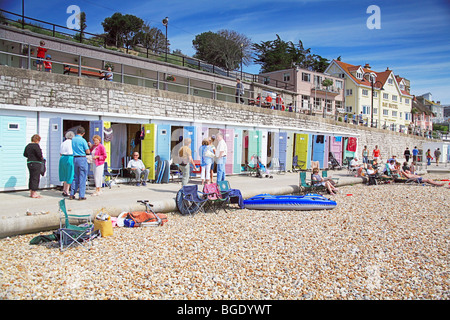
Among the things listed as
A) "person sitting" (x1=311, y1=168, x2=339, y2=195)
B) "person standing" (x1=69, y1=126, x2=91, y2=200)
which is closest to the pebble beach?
"person standing" (x1=69, y1=126, x2=91, y2=200)

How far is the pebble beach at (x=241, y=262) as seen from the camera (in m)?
4.20

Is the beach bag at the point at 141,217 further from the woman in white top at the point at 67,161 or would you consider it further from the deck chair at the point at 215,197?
the woman in white top at the point at 67,161

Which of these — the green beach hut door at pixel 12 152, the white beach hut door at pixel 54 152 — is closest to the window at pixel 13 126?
the green beach hut door at pixel 12 152

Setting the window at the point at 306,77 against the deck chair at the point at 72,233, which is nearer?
the deck chair at the point at 72,233

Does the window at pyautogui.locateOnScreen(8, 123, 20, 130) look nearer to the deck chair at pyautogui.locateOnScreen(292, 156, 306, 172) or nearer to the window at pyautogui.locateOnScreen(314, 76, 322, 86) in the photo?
the deck chair at pyautogui.locateOnScreen(292, 156, 306, 172)

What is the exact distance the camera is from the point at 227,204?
9.06m

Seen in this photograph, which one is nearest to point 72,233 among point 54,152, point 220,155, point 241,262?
point 241,262

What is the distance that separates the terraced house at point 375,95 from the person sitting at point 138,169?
35348 millimetres

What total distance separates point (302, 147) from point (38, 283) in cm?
1529

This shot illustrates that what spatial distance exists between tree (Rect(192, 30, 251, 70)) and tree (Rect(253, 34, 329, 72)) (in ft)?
9.95

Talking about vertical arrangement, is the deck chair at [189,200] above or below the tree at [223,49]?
below

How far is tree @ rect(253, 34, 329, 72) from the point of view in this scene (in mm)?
47719

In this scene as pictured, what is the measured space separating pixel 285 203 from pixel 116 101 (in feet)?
22.0
